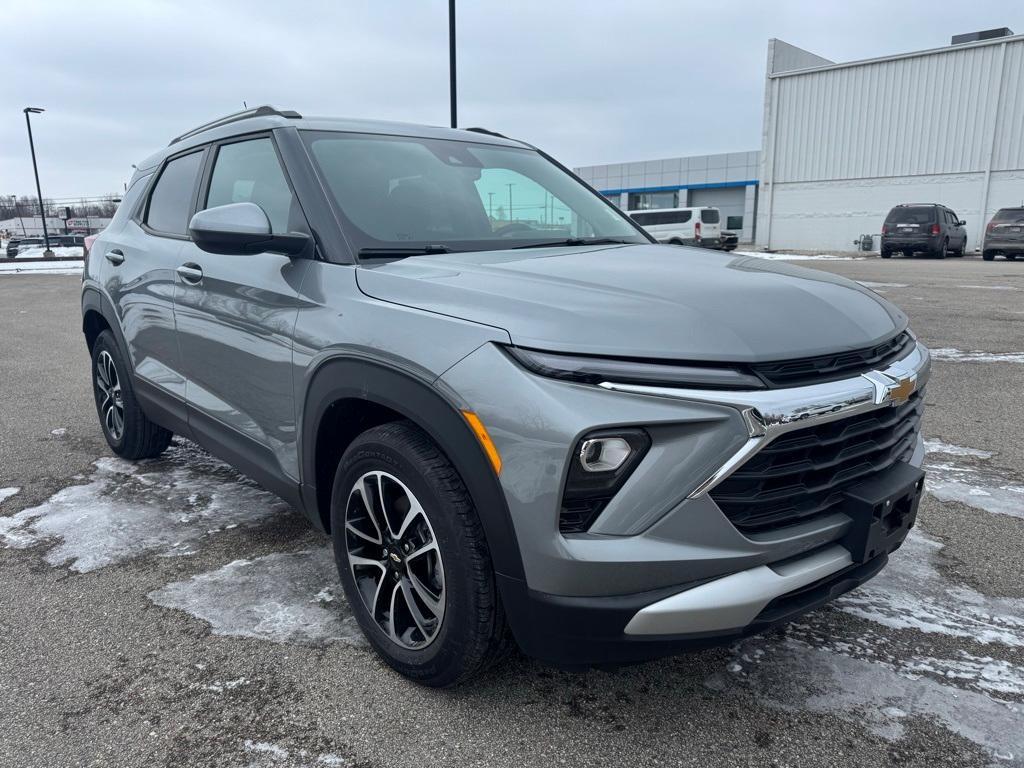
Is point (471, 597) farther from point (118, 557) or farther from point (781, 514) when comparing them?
point (118, 557)

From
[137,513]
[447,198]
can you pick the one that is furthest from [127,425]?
[447,198]

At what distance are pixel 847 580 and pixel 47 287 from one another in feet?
66.8

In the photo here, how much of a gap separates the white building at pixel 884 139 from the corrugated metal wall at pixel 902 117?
44 mm

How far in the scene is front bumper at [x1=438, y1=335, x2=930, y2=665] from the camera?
174 cm

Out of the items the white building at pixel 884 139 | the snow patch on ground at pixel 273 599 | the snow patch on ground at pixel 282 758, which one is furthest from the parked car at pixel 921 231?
the snow patch on ground at pixel 282 758

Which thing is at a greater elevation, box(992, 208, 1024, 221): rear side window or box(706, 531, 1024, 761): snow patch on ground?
box(992, 208, 1024, 221): rear side window

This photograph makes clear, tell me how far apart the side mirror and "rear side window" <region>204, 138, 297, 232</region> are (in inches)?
7.8

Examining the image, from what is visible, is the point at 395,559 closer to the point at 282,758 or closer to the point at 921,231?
the point at 282,758

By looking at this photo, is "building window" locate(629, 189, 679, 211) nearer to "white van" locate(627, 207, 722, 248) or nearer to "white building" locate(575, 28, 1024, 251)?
"white building" locate(575, 28, 1024, 251)

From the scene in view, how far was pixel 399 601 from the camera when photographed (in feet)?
7.77

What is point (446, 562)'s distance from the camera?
203 centimetres

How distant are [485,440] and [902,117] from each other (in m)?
38.6

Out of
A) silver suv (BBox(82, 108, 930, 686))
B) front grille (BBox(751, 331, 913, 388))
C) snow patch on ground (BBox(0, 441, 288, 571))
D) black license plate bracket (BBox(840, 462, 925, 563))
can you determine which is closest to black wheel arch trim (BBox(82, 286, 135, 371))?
snow patch on ground (BBox(0, 441, 288, 571))

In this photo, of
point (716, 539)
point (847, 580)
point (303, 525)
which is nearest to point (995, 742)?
point (847, 580)
